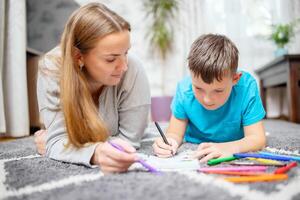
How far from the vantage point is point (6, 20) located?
1.71 meters

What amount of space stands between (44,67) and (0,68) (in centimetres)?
87

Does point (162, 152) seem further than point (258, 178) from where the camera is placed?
Yes

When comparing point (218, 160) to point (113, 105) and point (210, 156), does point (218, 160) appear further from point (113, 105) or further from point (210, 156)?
point (113, 105)

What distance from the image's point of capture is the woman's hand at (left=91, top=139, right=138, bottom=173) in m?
0.60

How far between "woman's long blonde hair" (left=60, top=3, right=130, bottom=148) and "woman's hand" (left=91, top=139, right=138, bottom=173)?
0.12 m

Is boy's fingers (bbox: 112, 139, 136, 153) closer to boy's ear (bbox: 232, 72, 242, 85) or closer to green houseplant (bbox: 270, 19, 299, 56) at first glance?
boy's ear (bbox: 232, 72, 242, 85)

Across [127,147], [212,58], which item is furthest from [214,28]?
[127,147]

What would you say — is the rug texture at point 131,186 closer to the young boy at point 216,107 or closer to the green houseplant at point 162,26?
the young boy at point 216,107

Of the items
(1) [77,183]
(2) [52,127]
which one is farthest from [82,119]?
(1) [77,183]

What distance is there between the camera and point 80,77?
2.64ft

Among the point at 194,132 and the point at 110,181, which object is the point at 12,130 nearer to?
the point at 194,132

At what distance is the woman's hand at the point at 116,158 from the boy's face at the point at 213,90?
329mm

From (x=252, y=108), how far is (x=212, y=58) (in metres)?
0.22

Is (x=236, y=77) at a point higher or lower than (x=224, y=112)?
higher
